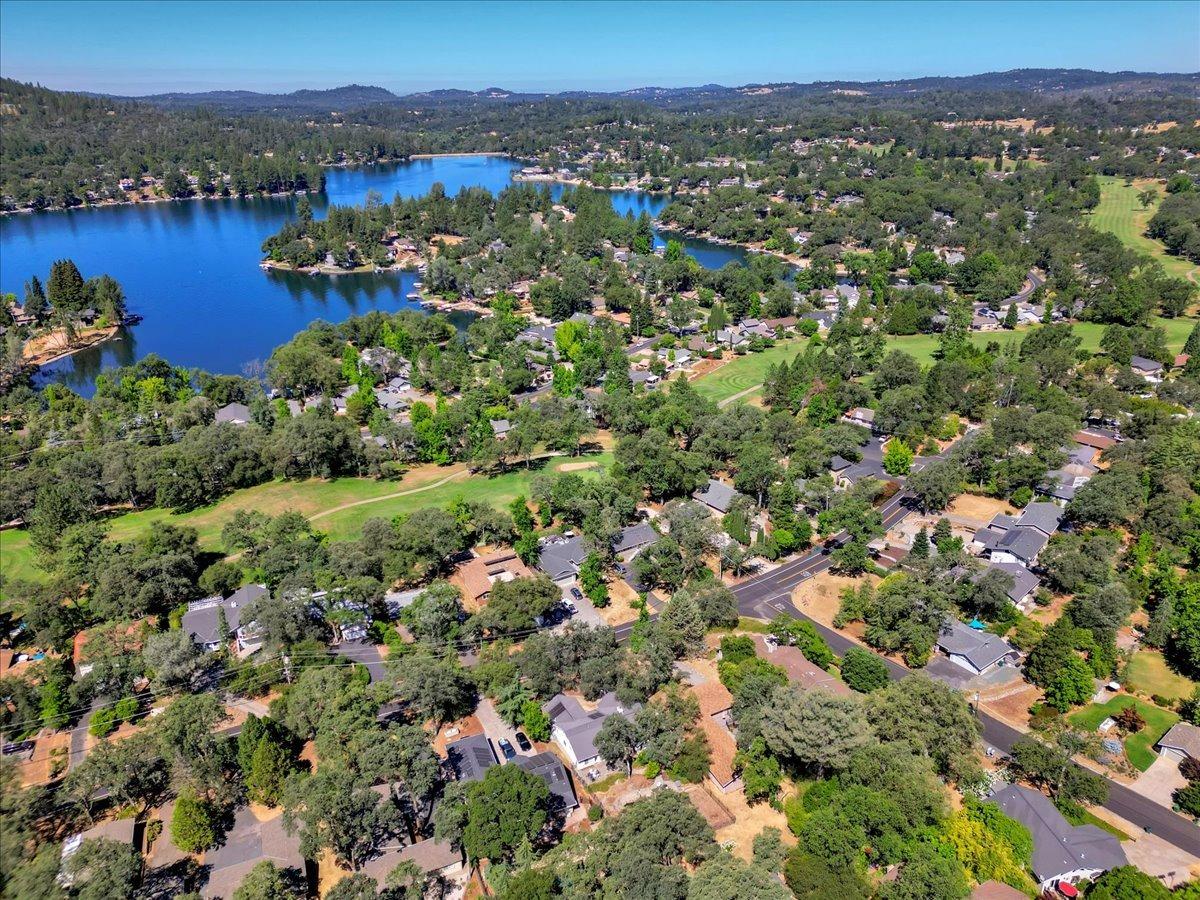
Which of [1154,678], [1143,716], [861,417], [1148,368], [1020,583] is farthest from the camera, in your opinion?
[1148,368]

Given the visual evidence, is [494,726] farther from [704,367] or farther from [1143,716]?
[704,367]

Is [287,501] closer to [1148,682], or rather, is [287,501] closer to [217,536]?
[217,536]

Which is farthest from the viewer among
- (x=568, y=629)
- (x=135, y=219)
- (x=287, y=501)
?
(x=135, y=219)

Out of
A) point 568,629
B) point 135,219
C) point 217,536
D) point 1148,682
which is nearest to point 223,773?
point 568,629

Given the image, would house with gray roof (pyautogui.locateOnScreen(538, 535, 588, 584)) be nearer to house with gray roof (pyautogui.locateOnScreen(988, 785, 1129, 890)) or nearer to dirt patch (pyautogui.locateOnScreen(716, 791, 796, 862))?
dirt patch (pyautogui.locateOnScreen(716, 791, 796, 862))

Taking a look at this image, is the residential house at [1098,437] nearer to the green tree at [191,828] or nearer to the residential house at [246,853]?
the residential house at [246,853]

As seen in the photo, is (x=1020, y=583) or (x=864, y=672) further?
(x=1020, y=583)

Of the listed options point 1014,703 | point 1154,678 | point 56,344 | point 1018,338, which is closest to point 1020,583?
point 1154,678
